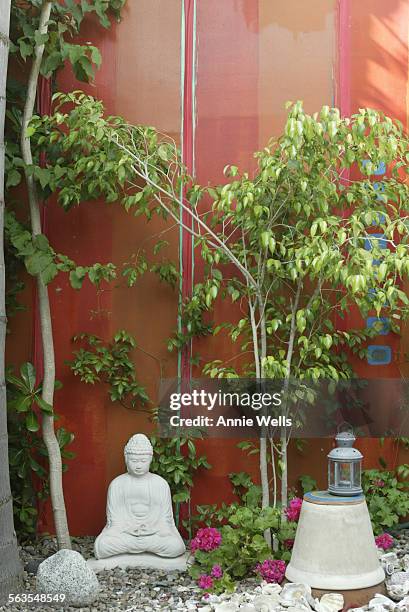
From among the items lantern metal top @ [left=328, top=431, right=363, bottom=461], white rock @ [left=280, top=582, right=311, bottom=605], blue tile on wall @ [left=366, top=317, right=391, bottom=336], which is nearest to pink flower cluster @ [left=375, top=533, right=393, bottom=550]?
lantern metal top @ [left=328, top=431, right=363, bottom=461]

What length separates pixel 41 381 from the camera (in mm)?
5145

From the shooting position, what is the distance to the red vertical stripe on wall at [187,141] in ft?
17.3

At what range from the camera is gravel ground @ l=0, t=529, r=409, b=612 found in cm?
408

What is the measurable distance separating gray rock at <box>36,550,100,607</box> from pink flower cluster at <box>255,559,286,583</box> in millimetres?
893

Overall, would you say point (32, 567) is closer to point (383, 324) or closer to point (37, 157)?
point (37, 157)

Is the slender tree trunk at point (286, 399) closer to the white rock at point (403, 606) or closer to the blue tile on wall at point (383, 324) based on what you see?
the blue tile on wall at point (383, 324)

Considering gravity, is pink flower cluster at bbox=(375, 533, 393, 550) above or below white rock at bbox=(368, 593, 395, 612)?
above

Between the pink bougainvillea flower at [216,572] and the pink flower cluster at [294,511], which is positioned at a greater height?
the pink flower cluster at [294,511]

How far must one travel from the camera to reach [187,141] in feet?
17.5

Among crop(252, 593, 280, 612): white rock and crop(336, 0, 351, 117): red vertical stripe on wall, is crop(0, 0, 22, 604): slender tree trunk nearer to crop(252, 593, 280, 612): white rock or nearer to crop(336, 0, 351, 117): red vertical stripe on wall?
crop(252, 593, 280, 612): white rock

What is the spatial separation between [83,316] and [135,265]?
1.62 ft

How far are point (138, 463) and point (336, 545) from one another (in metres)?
1.37

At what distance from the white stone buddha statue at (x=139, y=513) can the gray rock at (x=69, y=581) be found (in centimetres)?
55

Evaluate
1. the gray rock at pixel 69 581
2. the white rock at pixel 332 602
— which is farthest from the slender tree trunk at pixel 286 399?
the gray rock at pixel 69 581
